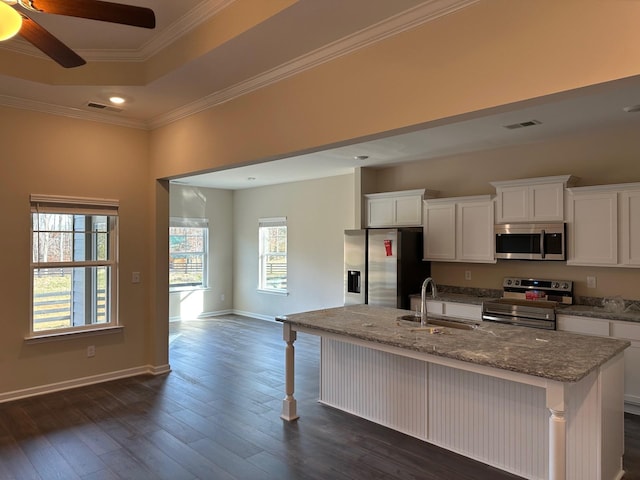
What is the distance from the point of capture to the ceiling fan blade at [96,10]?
2002 mm

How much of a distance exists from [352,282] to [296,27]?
4.03 metres

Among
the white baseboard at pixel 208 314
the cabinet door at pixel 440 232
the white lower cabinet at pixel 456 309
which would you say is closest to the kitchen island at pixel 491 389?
the white lower cabinet at pixel 456 309

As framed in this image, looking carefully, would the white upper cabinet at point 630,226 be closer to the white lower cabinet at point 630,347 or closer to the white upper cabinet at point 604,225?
the white upper cabinet at point 604,225

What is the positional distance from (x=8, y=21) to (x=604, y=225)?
4.85 meters

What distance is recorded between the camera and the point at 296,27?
2.64m

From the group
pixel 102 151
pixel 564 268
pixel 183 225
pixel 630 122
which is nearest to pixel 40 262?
pixel 102 151

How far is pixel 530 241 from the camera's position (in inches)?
187

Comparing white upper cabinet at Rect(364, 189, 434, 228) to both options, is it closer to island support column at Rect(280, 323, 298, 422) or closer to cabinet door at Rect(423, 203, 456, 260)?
cabinet door at Rect(423, 203, 456, 260)

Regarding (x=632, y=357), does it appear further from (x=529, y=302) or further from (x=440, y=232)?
(x=440, y=232)

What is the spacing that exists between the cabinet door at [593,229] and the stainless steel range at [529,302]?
1.34 feet

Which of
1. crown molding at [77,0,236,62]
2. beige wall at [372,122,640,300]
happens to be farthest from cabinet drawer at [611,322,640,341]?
crown molding at [77,0,236,62]

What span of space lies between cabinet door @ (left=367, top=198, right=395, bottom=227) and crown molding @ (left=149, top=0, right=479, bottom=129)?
9.76ft

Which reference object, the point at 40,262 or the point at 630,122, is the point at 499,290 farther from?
the point at 40,262

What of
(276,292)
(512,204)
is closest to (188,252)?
(276,292)
